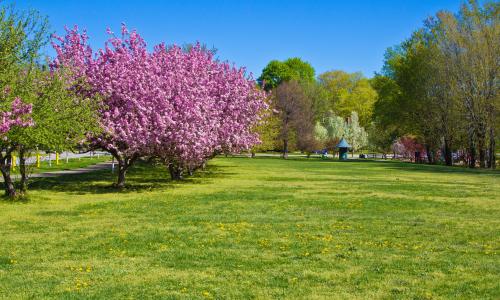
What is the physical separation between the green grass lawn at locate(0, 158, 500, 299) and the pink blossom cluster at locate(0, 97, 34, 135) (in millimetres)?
2857

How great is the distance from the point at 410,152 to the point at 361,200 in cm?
7114

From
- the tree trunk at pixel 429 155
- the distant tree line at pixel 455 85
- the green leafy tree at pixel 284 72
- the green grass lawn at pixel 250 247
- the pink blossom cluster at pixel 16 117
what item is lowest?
the green grass lawn at pixel 250 247

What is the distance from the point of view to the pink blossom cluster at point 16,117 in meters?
17.5

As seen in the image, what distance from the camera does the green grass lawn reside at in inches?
352

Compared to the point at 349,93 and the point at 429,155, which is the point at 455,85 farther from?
the point at 349,93

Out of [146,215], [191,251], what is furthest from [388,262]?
[146,215]

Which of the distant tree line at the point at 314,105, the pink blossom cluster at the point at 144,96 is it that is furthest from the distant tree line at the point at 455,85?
the pink blossom cluster at the point at 144,96

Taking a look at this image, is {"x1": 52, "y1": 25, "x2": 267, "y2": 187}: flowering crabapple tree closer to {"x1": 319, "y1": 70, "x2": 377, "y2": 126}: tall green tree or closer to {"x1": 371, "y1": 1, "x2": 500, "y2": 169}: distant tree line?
{"x1": 371, "y1": 1, "x2": 500, "y2": 169}: distant tree line

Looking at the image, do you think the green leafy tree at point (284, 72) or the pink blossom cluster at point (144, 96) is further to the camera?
the green leafy tree at point (284, 72)

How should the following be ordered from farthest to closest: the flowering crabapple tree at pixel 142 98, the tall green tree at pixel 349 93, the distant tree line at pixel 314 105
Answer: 1. the tall green tree at pixel 349 93
2. the distant tree line at pixel 314 105
3. the flowering crabapple tree at pixel 142 98

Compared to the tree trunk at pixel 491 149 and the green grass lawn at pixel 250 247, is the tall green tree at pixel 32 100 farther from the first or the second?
the tree trunk at pixel 491 149

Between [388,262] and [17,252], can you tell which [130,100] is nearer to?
[17,252]

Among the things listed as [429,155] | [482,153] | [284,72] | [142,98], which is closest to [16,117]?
[142,98]

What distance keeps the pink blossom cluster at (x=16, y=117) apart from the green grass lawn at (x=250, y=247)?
286 centimetres
